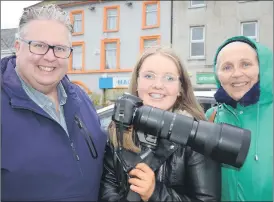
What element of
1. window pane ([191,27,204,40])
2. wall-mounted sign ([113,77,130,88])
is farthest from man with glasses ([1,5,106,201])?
wall-mounted sign ([113,77,130,88])

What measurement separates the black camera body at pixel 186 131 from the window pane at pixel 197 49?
12.8 meters

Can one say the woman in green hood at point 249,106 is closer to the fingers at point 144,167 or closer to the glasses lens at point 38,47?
the fingers at point 144,167

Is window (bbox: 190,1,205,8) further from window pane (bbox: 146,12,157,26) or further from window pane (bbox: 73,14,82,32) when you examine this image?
window pane (bbox: 73,14,82,32)

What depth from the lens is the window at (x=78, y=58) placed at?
1603 cm

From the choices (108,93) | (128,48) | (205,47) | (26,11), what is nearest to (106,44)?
(128,48)

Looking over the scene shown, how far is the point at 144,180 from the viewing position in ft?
4.40

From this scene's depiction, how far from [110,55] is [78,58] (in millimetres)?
1914

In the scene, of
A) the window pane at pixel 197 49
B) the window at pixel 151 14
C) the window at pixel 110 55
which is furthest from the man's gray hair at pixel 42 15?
the window at pixel 110 55

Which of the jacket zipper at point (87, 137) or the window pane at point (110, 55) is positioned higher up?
→ the window pane at point (110, 55)

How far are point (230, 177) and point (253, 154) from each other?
165 mm

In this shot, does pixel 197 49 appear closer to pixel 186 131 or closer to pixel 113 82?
pixel 113 82

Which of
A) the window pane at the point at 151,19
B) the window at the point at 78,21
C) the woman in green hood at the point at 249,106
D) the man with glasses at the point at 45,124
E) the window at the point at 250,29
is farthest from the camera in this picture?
the window at the point at 78,21

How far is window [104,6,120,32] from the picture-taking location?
15.3m

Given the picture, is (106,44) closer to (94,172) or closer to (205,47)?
(205,47)
